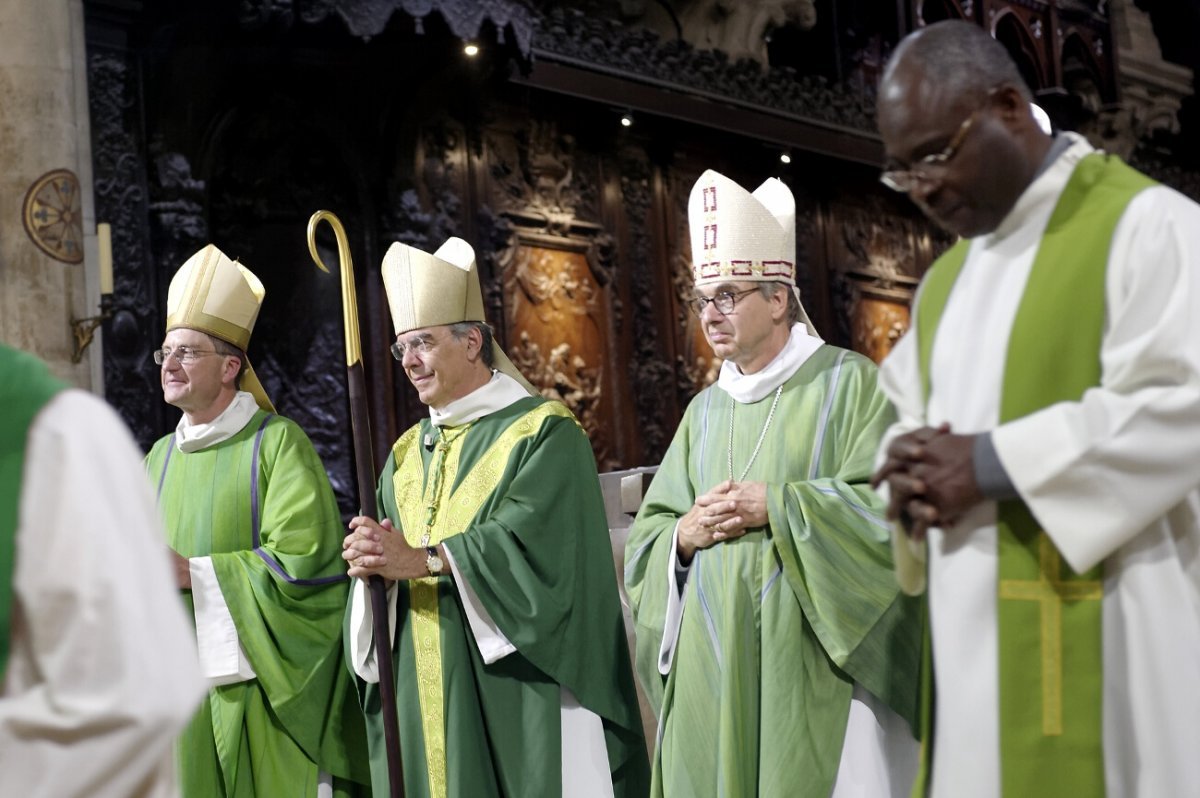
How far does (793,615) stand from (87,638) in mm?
2665

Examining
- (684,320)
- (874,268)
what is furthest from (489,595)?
(874,268)

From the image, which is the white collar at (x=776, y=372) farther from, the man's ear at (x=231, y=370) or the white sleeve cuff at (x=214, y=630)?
the man's ear at (x=231, y=370)

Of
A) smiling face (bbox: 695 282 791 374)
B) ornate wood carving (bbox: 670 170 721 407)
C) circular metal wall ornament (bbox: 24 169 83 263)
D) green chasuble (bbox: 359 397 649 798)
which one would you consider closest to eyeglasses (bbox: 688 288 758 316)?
smiling face (bbox: 695 282 791 374)

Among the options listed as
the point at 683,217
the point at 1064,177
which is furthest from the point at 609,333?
the point at 1064,177

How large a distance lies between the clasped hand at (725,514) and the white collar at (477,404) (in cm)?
91

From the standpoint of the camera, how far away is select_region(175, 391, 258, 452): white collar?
5.07m

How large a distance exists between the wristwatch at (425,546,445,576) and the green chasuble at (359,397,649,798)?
43mm

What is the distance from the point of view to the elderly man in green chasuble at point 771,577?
4039 millimetres

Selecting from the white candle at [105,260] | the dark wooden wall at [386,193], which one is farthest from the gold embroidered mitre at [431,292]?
the dark wooden wall at [386,193]

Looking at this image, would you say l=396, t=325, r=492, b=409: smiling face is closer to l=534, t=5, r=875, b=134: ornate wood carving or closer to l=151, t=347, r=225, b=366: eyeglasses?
l=151, t=347, r=225, b=366: eyeglasses

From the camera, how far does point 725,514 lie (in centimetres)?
413

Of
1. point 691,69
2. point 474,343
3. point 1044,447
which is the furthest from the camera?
point 691,69

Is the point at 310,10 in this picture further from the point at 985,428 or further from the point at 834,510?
the point at 985,428

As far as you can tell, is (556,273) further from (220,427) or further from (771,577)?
(771,577)
